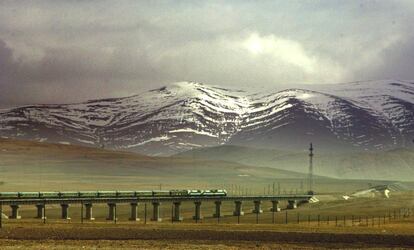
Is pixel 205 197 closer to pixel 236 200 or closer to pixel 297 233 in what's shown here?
pixel 236 200

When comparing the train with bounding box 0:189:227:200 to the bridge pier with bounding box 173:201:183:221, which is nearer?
the bridge pier with bounding box 173:201:183:221

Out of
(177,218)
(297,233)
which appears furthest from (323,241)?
(177,218)

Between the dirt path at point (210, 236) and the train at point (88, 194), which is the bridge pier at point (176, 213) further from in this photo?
the dirt path at point (210, 236)

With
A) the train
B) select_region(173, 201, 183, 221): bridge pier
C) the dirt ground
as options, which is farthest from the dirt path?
the train

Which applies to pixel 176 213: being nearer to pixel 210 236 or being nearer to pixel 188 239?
pixel 210 236

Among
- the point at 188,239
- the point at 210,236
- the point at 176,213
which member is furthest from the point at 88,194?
the point at 188,239

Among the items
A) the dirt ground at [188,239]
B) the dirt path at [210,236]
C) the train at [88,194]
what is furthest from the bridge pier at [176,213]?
the dirt path at [210,236]

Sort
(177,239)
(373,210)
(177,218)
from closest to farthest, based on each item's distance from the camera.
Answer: (177,239) → (177,218) → (373,210)

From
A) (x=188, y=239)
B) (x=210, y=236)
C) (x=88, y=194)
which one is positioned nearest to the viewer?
(x=188, y=239)

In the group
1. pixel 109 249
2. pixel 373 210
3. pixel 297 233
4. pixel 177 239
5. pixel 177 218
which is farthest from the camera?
pixel 373 210

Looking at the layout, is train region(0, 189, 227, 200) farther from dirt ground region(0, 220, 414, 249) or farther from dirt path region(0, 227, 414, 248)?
dirt path region(0, 227, 414, 248)

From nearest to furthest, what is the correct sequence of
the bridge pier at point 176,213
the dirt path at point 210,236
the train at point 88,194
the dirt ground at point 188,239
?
the dirt ground at point 188,239 < the dirt path at point 210,236 < the bridge pier at point 176,213 < the train at point 88,194
